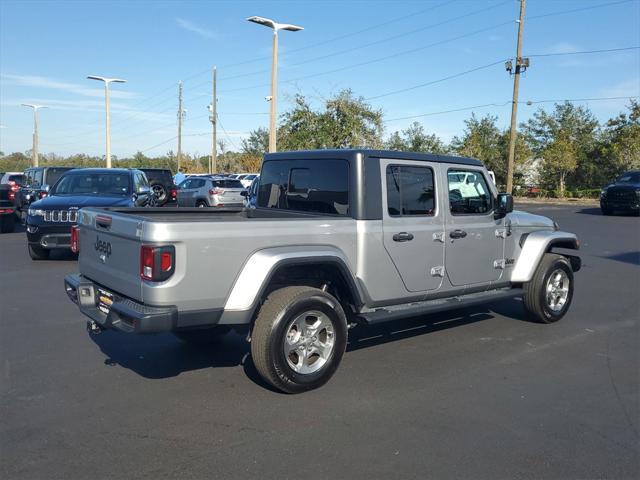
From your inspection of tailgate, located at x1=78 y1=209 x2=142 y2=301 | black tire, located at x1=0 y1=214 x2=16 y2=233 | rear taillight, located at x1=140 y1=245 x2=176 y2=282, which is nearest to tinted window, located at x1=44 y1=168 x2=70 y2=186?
black tire, located at x1=0 y1=214 x2=16 y2=233

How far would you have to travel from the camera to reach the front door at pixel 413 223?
5434 mm

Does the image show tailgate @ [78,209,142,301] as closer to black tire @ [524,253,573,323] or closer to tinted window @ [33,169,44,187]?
black tire @ [524,253,573,323]

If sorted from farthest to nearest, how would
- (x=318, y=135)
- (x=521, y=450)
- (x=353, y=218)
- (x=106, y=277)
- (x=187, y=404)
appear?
(x=318, y=135) < (x=353, y=218) < (x=106, y=277) < (x=187, y=404) < (x=521, y=450)

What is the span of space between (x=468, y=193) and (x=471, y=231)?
1.43 feet

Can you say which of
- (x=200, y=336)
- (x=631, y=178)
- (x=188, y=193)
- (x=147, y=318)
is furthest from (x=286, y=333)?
(x=631, y=178)

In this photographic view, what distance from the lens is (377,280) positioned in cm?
529

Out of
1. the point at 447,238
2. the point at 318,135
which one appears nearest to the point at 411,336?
the point at 447,238

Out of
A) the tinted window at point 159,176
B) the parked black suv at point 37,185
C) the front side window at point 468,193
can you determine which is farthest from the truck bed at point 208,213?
the tinted window at point 159,176

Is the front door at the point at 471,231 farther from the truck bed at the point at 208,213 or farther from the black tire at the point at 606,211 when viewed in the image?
the black tire at the point at 606,211

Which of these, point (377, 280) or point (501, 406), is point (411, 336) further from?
point (501, 406)

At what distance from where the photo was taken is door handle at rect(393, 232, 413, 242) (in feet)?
17.7

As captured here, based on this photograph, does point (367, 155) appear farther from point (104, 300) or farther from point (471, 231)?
point (104, 300)

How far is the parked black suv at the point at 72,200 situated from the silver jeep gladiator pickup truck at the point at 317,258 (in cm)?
476

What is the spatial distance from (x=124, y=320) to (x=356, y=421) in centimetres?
180
